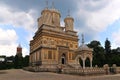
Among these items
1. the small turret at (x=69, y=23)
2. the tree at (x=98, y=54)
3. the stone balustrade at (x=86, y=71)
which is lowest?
the stone balustrade at (x=86, y=71)

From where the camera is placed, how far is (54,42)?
45594 mm

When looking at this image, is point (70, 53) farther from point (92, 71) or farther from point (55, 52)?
point (92, 71)

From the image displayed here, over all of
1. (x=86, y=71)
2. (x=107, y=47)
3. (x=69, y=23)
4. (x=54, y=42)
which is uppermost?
(x=69, y=23)

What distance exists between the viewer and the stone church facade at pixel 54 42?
143ft

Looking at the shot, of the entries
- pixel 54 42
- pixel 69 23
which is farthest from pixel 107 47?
pixel 54 42

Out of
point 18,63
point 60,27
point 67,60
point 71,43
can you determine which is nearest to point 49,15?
point 60,27

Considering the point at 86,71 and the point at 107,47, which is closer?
the point at 86,71

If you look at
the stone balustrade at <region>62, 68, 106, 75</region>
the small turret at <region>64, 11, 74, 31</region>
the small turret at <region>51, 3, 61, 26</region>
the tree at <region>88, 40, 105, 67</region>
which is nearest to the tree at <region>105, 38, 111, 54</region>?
the tree at <region>88, 40, 105, 67</region>

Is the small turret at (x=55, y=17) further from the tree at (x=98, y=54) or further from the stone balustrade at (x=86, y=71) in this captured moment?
the stone balustrade at (x=86, y=71)

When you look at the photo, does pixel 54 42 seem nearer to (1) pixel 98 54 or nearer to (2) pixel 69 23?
(2) pixel 69 23

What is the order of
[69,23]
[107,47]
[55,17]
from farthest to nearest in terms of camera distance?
[107,47]
[69,23]
[55,17]

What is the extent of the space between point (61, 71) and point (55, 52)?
13124 mm

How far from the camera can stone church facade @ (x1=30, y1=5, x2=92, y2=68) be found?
43625 millimetres

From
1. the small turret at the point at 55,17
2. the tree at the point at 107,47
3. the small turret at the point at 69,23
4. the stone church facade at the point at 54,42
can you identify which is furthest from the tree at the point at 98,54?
the small turret at the point at 55,17
